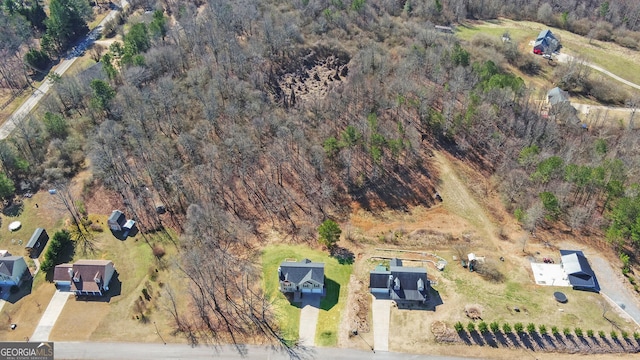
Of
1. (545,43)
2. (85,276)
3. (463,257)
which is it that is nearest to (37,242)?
(85,276)

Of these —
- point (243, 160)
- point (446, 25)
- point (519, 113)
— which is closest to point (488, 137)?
point (519, 113)

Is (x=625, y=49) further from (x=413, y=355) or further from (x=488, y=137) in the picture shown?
(x=413, y=355)

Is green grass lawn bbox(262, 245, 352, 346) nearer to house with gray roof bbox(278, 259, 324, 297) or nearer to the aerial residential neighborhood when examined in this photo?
the aerial residential neighborhood

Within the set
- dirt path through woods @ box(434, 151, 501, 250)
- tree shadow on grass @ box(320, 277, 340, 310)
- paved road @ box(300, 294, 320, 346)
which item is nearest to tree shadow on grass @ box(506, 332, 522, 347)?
dirt path through woods @ box(434, 151, 501, 250)

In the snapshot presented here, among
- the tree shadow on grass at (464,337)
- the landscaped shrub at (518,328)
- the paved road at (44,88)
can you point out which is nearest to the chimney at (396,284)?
the tree shadow on grass at (464,337)

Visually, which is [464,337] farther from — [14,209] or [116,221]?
[14,209]

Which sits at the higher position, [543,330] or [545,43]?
[545,43]

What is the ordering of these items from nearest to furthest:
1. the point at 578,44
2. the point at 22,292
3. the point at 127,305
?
1. the point at 127,305
2. the point at 22,292
3. the point at 578,44
